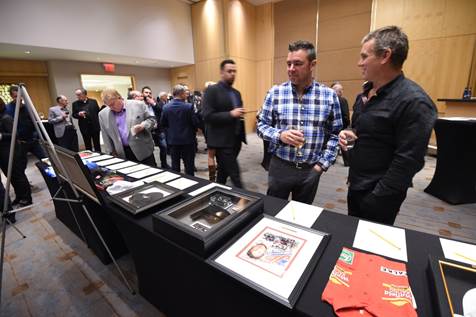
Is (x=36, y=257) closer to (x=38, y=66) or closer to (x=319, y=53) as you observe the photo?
(x=38, y=66)

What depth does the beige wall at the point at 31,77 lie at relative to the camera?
6211mm

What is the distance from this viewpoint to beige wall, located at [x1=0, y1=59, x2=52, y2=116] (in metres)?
6.21

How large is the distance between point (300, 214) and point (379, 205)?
1.45ft

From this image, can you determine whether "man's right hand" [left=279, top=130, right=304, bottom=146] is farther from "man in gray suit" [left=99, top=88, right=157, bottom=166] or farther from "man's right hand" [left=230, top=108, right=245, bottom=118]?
"man in gray suit" [left=99, top=88, right=157, bottom=166]

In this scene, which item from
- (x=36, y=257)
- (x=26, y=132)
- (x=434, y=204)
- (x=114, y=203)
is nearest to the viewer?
(x=114, y=203)

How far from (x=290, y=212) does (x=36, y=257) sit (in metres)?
2.38

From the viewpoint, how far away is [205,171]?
4.38 meters

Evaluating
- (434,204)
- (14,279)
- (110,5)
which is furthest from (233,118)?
(110,5)

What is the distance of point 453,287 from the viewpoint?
654 millimetres

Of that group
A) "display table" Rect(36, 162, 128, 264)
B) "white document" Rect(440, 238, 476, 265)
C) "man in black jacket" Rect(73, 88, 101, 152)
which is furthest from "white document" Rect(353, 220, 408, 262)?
"man in black jacket" Rect(73, 88, 101, 152)

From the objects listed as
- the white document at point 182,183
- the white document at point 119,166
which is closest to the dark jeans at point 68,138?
the white document at point 119,166

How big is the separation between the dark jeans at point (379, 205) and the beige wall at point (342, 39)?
614 centimetres

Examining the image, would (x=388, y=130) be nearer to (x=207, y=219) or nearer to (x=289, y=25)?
(x=207, y=219)

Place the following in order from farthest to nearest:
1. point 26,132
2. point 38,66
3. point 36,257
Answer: point 38,66, point 26,132, point 36,257
